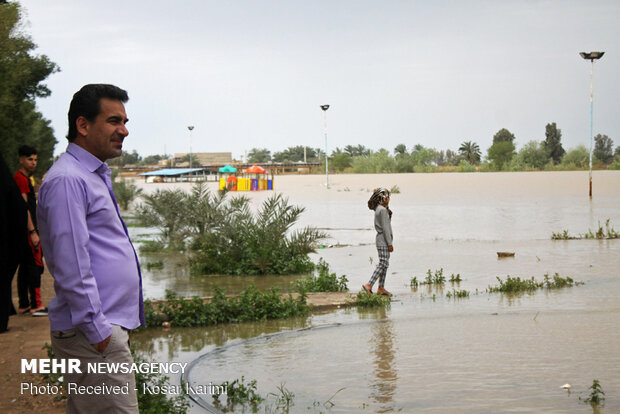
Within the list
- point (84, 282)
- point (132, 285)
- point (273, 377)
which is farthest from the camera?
point (273, 377)

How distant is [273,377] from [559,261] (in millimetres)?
9532

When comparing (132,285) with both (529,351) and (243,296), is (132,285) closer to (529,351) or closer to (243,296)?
(529,351)

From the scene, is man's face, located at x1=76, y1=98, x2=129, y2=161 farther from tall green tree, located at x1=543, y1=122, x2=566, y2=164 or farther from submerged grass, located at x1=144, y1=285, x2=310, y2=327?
tall green tree, located at x1=543, y1=122, x2=566, y2=164

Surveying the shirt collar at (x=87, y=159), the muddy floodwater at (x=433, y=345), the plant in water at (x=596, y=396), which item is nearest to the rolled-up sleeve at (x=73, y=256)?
the shirt collar at (x=87, y=159)

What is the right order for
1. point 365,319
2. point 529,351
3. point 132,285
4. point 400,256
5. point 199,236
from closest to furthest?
1. point 132,285
2. point 529,351
3. point 365,319
4. point 199,236
5. point 400,256

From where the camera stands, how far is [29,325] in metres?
7.89

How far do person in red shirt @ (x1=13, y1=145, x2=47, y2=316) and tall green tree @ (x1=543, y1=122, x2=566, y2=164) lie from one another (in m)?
110

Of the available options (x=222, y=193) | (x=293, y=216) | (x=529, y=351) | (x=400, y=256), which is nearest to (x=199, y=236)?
(x=222, y=193)

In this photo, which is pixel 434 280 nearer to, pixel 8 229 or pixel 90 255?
pixel 8 229

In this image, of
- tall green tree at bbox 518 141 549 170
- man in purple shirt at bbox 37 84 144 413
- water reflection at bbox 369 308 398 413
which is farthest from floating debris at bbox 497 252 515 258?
tall green tree at bbox 518 141 549 170

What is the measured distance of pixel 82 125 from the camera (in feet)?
10.3

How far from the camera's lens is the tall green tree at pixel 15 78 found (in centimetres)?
Answer: 1531

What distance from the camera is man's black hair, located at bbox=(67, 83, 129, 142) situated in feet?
10.3

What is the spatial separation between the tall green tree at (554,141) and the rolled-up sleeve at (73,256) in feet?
374
